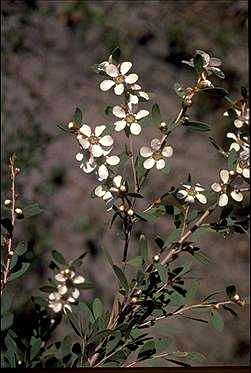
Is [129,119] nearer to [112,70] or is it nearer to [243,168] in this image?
[112,70]

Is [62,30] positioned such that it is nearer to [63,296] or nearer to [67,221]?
[67,221]

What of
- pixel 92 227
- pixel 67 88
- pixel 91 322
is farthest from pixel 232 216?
pixel 67 88

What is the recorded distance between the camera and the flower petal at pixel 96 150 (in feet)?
3.10

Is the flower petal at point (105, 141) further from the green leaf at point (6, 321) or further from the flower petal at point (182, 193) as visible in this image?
the green leaf at point (6, 321)

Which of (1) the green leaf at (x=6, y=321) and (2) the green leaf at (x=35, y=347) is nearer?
(1) the green leaf at (x=6, y=321)

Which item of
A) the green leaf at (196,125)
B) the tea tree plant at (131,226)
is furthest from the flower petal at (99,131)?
the green leaf at (196,125)

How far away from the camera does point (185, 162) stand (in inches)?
55.1

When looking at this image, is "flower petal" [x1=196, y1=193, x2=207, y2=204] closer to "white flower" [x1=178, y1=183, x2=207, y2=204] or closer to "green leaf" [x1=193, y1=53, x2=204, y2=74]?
"white flower" [x1=178, y1=183, x2=207, y2=204]

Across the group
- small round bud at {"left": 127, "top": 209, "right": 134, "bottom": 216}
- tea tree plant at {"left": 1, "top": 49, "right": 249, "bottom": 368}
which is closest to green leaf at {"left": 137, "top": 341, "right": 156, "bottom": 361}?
tea tree plant at {"left": 1, "top": 49, "right": 249, "bottom": 368}

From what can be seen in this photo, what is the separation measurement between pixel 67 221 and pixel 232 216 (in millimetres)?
459

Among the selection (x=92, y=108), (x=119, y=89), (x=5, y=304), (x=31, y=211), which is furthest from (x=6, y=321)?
(x=92, y=108)

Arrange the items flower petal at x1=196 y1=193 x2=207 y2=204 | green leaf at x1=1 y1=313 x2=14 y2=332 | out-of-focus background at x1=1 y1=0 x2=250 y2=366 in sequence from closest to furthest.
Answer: green leaf at x1=1 y1=313 x2=14 y2=332 < flower petal at x1=196 y1=193 x2=207 y2=204 < out-of-focus background at x1=1 y1=0 x2=250 y2=366

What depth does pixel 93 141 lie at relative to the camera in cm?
95

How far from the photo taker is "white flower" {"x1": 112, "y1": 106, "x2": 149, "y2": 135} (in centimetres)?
98
